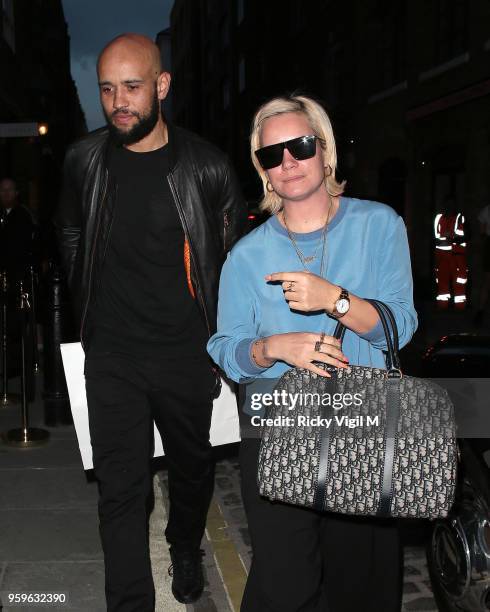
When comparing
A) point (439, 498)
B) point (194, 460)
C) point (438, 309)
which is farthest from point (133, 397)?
point (438, 309)

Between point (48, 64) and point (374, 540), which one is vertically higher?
point (48, 64)

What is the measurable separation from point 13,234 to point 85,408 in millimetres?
4721

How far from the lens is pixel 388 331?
214cm

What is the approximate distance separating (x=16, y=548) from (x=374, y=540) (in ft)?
7.39

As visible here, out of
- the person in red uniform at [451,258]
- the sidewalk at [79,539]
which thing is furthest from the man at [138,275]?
the person in red uniform at [451,258]

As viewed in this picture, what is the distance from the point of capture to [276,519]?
2332 mm

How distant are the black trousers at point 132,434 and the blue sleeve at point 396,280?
3.72 feet

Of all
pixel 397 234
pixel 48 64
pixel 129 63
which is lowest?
pixel 397 234

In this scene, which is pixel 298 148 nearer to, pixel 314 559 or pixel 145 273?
pixel 145 273

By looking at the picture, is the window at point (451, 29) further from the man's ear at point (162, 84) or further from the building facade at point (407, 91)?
the man's ear at point (162, 84)

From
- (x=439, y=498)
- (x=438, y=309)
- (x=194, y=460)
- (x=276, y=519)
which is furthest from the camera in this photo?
(x=438, y=309)

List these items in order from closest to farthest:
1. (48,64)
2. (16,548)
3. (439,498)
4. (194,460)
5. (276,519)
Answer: (439,498)
(276,519)
(194,460)
(16,548)
(48,64)

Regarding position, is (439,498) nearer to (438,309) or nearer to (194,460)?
(194,460)

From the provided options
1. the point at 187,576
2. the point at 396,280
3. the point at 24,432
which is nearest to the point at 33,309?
the point at 24,432
